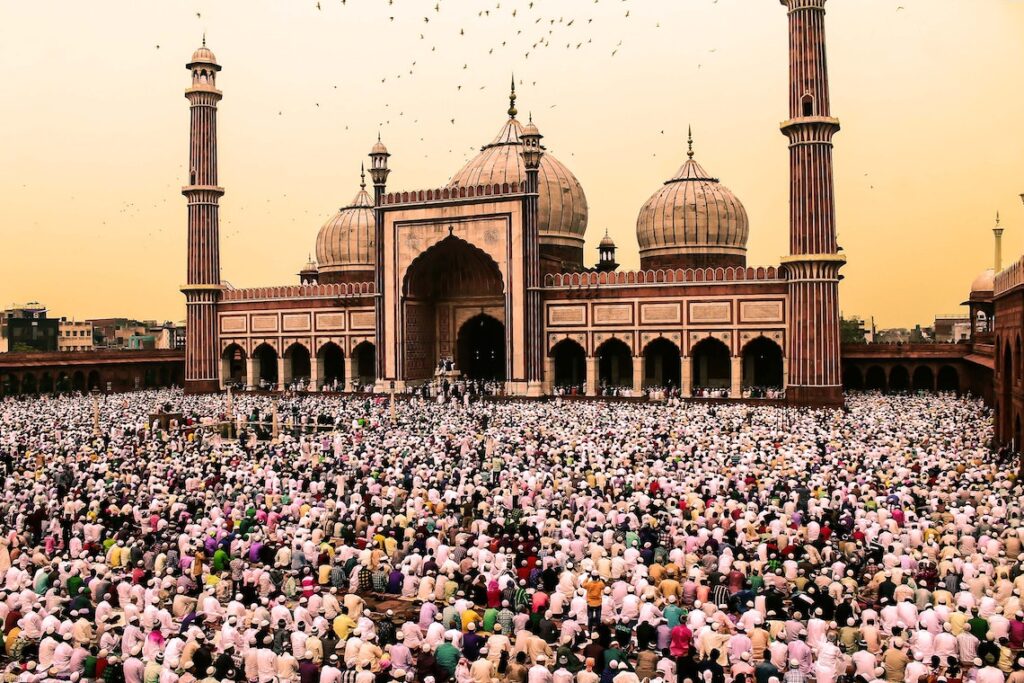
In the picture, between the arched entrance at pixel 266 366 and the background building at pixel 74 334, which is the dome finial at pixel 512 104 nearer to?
the arched entrance at pixel 266 366

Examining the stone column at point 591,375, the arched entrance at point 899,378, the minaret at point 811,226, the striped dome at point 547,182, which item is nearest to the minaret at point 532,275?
the stone column at point 591,375

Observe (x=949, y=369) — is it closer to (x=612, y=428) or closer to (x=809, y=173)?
(x=809, y=173)

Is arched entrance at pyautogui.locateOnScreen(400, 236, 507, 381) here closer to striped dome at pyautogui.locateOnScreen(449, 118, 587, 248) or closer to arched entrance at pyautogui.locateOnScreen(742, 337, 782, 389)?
striped dome at pyautogui.locateOnScreen(449, 118, 587, 248)

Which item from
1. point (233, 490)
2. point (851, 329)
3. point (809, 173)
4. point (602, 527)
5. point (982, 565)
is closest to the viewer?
point (982, 565)

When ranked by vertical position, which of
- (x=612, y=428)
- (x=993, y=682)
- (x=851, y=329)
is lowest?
(x=993, y=682)

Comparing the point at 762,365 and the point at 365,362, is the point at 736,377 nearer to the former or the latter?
the point at 762,365

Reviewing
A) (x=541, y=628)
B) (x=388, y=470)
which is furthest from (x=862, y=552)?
(x=388, y=470)

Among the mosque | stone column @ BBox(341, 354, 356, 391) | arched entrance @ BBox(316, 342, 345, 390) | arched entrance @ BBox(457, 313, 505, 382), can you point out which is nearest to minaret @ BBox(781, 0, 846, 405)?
the mosque

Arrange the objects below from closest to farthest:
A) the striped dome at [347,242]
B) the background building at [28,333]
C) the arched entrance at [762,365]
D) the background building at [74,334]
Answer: the arched entrance at [762,365] < the striped dome at [347,242] < the background building at [28,333] < the background building at [74,334]
